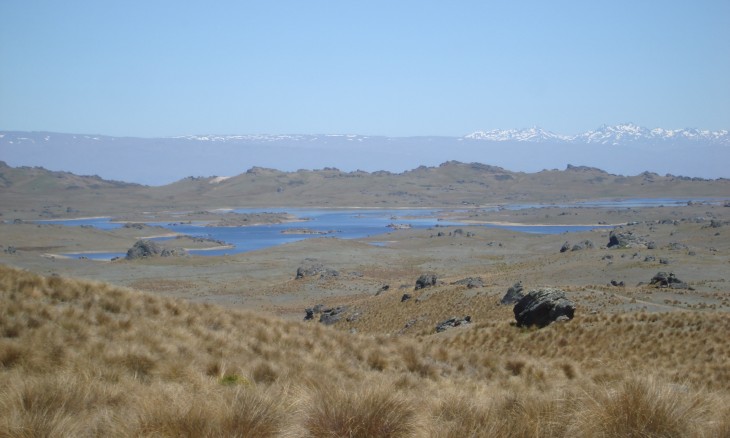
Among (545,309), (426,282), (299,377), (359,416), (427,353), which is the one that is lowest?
(426,282)

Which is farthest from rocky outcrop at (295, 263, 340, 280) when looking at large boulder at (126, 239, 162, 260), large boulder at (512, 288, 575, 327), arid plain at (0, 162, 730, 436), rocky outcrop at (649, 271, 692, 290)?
large boulder at (512, 288, 575, 327)

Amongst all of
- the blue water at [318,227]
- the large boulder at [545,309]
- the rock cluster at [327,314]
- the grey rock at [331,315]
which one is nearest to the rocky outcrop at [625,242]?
the rock cluster at [327,314]

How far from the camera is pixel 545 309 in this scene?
21.1 meters

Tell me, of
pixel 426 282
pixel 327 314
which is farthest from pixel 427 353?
pixel 426 282

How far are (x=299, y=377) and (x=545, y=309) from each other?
13722 mm

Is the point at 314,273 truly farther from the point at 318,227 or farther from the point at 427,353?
the point at 318,227

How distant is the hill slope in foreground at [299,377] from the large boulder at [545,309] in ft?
5.17

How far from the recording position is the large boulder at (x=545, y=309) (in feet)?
68.7

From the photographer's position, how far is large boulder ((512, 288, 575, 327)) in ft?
68.7

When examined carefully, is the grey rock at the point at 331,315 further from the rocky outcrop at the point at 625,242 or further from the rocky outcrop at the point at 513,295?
the rocky outcrop at the point at 625,242

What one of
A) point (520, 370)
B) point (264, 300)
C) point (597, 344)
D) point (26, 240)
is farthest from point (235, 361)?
point (26, 240)

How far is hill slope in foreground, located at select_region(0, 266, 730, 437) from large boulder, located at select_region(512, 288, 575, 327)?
158 cm

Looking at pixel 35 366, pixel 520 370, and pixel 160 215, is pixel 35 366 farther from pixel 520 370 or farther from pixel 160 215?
pixel 160 215

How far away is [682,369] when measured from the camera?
1466 cm
